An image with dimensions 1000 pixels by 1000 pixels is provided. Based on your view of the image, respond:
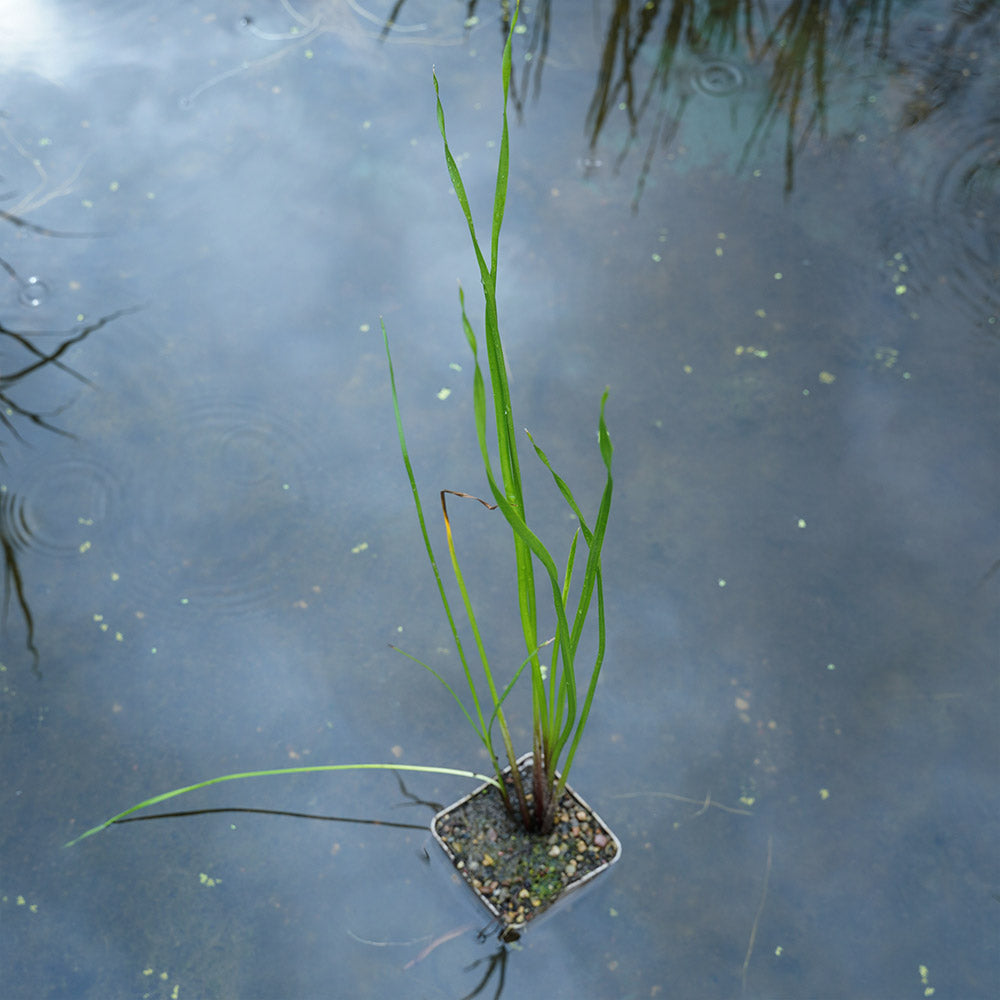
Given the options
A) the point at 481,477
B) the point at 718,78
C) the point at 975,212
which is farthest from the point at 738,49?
the point at 481,477

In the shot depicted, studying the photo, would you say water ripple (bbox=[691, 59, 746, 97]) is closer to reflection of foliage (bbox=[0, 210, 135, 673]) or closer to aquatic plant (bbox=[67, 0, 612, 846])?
aquatic plant (bbox=[67, 0, 612, 846])

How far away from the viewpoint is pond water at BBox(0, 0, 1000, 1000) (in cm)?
134

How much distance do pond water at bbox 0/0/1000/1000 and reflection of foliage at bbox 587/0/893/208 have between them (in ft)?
0.04

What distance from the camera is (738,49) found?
234 centimetres

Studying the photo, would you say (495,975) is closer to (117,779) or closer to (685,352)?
(117,779)

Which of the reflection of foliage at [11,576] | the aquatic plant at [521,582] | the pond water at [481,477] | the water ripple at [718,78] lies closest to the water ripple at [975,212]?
the pond water at [481,477]

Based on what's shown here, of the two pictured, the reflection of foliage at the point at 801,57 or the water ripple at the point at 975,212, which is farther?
the reflection of foliage at the point at 801,57

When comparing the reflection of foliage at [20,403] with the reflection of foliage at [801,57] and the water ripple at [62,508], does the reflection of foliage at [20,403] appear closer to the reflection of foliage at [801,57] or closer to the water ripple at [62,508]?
the water ripple at [62,508]

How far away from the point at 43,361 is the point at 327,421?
561 millimetres

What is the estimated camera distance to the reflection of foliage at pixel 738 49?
2.22 m

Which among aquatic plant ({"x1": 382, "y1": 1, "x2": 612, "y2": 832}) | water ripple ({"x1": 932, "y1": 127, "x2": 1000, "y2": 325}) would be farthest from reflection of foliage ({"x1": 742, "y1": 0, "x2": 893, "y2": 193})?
aquatic plant ({"x1": 382, "y1": 1, "x2": 612, "y2": 832})

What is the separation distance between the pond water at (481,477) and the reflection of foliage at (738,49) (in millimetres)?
12

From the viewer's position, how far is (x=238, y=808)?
142 cm

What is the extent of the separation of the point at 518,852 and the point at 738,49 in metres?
1.93
